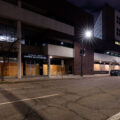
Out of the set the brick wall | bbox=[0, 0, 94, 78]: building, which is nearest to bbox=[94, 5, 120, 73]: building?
the brick wall

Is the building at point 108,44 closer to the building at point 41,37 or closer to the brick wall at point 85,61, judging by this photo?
the brick wall at point 85,61

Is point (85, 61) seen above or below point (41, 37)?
below

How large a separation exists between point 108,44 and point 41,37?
2392 centimetres

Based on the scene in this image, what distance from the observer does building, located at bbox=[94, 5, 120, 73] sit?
34.6 metres

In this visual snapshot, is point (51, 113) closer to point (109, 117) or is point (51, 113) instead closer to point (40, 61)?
point (109, 117)

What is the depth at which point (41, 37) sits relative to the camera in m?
24.3

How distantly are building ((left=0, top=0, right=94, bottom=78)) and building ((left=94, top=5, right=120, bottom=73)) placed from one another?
518cm

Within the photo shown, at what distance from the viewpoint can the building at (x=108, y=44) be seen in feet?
113

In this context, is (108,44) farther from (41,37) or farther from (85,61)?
(41,37)

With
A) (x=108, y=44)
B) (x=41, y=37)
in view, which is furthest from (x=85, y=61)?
(x=108, y=44)

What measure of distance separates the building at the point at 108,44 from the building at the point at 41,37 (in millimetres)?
5183

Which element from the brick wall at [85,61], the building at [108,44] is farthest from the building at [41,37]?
the building at [108,44]

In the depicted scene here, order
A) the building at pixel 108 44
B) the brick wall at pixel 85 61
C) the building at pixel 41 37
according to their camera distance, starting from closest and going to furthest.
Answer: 1. the building at pixel 41 37
2. the brick wall at pixel 85 61
3. the building at pixel 108 44

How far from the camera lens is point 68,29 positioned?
1025 inches
